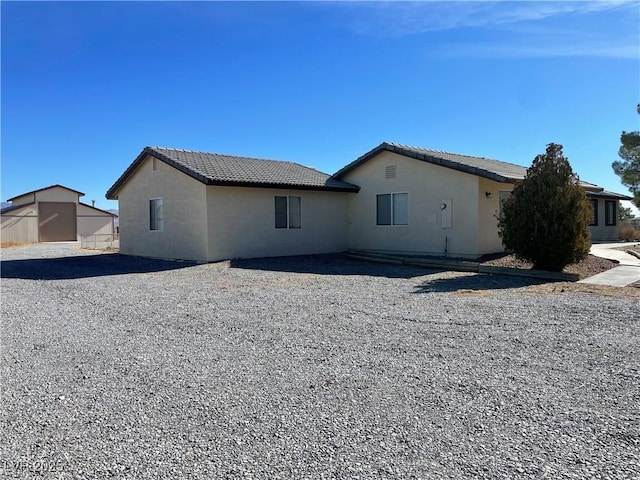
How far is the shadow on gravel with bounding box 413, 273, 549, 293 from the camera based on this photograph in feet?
30.2

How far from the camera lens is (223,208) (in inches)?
576

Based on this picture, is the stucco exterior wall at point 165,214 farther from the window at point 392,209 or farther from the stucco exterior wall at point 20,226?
the stucco exterior wall at point 20,226

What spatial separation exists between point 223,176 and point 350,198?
5.29 meters

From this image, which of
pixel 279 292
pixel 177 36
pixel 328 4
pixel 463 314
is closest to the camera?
pixel 463 314

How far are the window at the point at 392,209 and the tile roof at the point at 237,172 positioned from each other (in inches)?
48.1

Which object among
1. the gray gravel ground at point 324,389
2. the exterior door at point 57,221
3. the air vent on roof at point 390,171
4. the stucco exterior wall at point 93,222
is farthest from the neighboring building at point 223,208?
the stucco exterior wall at point 93,222

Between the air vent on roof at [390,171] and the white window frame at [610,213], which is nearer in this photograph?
the air vent on roof at [390,171]

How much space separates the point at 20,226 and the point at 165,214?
2494 cm

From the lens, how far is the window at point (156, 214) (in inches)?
648

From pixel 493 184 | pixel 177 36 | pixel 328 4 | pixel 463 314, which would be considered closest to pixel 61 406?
pixel 463 314

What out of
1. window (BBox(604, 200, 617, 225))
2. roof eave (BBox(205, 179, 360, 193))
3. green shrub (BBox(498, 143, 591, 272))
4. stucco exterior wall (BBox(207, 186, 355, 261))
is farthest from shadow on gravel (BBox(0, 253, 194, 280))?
window (BBox(604, 200, 617, 225))

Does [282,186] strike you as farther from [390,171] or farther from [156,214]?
[156,214]

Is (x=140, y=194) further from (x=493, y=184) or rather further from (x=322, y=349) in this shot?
(x=322, y=349)

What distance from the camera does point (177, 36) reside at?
40.3 ft
